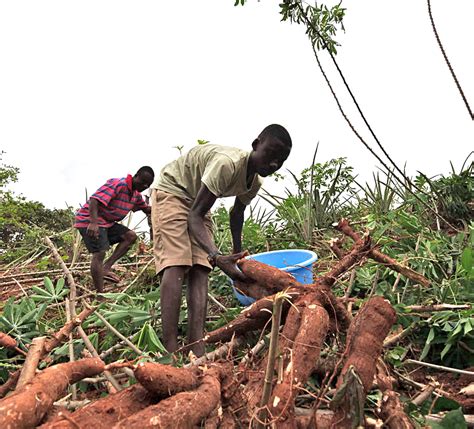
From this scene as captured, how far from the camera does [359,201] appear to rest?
458cm

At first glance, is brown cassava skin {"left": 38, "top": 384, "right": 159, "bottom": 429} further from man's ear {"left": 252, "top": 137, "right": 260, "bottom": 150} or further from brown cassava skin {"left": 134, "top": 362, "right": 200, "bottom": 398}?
man's ear {"left": 252, "top": 137, "right": 260, "bottom": 150}

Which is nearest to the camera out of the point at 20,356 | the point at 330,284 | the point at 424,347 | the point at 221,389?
the point at 221,389

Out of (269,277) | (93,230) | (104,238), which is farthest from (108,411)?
(104,238)

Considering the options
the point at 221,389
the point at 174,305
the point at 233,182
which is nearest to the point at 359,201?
the point at 233,182

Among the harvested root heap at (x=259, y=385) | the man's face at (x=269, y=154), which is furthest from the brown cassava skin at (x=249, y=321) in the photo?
the man's face at (x=269, y=154)

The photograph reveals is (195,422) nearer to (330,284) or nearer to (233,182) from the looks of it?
(330,284)

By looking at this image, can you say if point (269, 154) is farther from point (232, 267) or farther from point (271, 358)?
point (271, 358)

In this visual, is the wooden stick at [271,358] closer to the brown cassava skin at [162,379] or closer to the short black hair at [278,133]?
the brown cassava skin at [162,379]

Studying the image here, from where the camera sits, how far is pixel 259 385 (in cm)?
129

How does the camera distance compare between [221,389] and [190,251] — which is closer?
[221,389]

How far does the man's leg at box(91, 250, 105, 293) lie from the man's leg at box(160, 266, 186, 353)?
57.2 inches

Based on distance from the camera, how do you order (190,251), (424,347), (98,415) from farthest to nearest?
(190,251), (424,347), (98,415)

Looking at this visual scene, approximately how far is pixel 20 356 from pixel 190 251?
0.96 metres

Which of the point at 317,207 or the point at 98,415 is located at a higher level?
the point at 317,207
